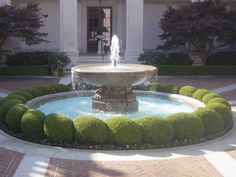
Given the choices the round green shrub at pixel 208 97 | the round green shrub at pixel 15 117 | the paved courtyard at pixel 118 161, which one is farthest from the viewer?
the round green shrub at pixel 208 97

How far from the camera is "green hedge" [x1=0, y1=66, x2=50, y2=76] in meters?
23.1

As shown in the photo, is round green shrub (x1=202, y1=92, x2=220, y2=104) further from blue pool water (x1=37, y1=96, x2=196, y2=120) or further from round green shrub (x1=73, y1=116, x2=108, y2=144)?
round green shrub (x1=73, y1=116, x2=108, y2=144)

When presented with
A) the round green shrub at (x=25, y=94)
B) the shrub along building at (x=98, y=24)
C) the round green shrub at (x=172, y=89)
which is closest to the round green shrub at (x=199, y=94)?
the round green shrub at (x=172, y=89)

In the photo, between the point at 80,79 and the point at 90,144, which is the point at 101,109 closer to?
the point at 80,79

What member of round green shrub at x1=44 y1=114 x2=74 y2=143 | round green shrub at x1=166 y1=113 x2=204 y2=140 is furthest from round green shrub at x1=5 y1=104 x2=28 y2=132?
round green shrub at x1=166 y1=113 x2=204 y2=140

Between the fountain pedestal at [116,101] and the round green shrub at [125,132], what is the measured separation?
313cm

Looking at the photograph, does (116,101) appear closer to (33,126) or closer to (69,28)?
(33,126)

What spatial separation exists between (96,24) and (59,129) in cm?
2137

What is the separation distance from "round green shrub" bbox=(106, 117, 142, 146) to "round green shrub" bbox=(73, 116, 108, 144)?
0.68ft

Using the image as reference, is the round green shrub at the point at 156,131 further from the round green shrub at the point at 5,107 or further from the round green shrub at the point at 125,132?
the round green shrub at the point at 5,107

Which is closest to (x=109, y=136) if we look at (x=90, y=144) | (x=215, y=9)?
(x=90, y=144)

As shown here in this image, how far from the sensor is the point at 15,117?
10.5 m

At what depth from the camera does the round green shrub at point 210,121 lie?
1038 cm

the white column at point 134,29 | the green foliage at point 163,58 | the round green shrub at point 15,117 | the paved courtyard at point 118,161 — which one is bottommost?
the paved courtyard at point 118,161
